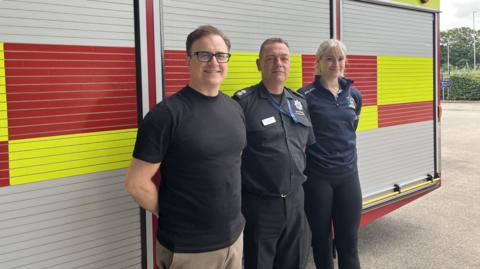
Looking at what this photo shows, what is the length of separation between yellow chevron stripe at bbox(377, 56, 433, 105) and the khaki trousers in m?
2.13

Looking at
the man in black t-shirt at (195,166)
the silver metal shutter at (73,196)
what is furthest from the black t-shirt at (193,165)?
the silver metal shutter at (73,196)

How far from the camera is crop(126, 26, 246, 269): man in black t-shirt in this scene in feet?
5.36

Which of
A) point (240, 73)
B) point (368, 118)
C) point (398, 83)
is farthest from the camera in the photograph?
point (398, 83)

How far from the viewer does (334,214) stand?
8.82 ft

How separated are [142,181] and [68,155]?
16.0 inches

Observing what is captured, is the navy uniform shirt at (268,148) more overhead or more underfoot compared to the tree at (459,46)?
more underfoot

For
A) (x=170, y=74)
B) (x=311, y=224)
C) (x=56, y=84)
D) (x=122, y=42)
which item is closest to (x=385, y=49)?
(x=311, y=224)

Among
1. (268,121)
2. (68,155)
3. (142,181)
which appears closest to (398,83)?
(268,121)

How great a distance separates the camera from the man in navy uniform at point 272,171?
2139mm

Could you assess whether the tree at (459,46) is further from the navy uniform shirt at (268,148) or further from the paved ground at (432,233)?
the navy uniform shirt at (268,148)

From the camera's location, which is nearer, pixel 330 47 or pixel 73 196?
pixel 73 196

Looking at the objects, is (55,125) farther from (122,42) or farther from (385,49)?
(385,49)

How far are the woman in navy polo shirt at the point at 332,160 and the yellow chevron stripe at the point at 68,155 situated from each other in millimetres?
1103

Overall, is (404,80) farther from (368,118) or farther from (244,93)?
(244,93)
